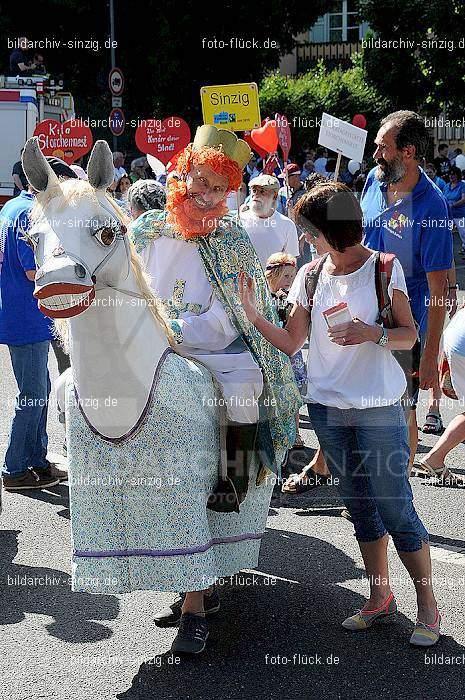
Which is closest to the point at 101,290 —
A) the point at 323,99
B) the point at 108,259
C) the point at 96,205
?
the point at 108,259

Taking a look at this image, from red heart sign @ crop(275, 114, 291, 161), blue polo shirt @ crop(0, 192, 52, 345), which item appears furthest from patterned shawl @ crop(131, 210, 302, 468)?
red heart sign @ crop(275, 114, 291, 161)

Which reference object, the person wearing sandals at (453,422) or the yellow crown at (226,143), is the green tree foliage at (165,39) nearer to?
the person wearing sandals at (453,422)

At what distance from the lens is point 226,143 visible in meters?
4.55

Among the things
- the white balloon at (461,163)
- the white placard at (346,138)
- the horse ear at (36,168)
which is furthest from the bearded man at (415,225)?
the white balloon at (461,163)

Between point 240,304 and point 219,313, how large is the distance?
3.8 inches

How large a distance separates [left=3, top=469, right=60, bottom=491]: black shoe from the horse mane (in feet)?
8.15

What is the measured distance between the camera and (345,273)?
4.08 metres

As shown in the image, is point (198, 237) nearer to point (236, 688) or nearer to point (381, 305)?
point (381, 305)

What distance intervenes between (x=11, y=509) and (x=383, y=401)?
9.57 ft

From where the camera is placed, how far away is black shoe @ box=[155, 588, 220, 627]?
174 inches

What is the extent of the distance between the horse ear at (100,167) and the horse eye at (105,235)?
0.17 metres

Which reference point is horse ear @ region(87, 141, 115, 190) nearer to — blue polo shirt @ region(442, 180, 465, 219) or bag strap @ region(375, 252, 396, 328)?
bag strap @ region(375, 252, 396, 328)

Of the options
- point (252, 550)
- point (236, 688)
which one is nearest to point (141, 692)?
point (236, 688)

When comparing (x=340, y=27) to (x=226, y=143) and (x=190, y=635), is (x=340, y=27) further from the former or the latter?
(x=190, y=635)
